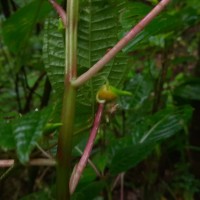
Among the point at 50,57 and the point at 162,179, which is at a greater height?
the point at 50,57

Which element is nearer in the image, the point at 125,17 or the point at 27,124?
the point at 27,124

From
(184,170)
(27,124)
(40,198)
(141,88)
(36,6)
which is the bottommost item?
(184,170)

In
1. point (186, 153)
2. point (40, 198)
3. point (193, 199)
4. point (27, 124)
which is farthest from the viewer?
point (186, 153)

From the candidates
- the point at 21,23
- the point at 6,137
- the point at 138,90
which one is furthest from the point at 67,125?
the point at 138,90

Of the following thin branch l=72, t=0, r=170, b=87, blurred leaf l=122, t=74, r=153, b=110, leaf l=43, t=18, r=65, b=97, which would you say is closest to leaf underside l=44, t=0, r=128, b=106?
leaf l=43, t=18, r=65, b=97

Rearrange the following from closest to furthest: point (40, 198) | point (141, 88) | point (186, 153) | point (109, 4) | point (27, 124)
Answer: point (27, 124)
point (109, 4)
point (40, 198)
point (141, 88)
point (186, 153)

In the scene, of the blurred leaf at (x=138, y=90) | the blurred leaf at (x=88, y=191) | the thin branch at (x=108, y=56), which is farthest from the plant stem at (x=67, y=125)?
the blurred leaf at (x=138, y=90)

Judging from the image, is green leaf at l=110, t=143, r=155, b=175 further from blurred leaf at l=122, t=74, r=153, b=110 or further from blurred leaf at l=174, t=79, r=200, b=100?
blurred leaf at l=174, t=79, r=200, b=100

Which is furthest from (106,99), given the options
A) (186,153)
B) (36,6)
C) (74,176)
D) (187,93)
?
(186,153)

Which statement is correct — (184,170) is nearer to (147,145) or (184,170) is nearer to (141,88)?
(141,88)
